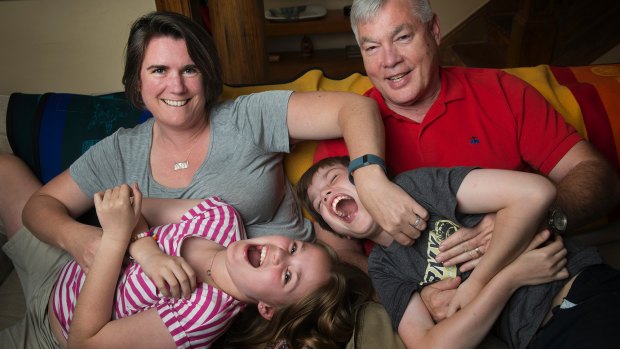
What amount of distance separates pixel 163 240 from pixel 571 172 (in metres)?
1.28

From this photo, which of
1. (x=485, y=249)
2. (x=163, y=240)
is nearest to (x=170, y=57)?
(x=163, y=240)

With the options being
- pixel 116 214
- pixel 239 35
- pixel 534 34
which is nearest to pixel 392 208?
pixel 116 214

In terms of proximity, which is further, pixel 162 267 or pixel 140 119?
pixel 140 119

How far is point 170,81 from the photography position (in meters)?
1.62

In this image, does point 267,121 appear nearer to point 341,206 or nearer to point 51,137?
point 341,206

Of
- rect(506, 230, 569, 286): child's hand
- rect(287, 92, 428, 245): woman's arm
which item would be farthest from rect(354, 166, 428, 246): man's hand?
rect(506, 230, 569, 286): child's hand

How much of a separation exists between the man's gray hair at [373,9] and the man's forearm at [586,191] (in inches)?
26.8

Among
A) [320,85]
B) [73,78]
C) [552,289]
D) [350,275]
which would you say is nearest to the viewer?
[552,289]

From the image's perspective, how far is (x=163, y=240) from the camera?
1.58 m

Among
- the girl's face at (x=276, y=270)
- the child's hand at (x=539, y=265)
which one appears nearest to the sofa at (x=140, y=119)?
the girl's face at (x=276, y=270)

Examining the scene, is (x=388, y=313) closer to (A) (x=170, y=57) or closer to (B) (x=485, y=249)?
(B) (x=485, y=249)

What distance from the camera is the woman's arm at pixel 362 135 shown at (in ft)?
4.58

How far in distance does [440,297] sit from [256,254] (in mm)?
535

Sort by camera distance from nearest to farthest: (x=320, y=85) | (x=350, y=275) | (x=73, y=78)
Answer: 1. (x=350, y=275)
2. (x=320, y=85)
3. (x=73, y=78)
